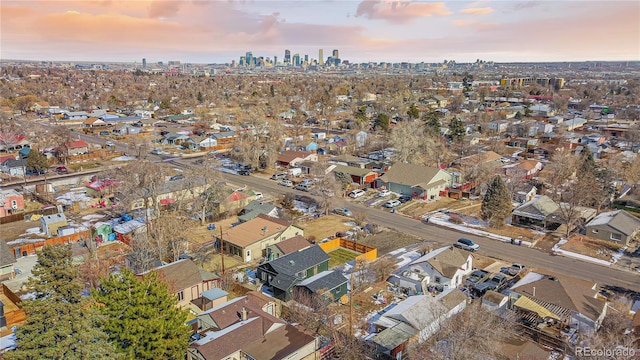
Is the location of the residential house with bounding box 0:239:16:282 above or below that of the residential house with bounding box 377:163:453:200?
below

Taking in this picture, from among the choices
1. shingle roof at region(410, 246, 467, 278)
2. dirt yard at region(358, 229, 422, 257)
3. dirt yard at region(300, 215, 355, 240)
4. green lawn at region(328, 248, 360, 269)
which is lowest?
green lawn at region(328, 248, 360, 269)

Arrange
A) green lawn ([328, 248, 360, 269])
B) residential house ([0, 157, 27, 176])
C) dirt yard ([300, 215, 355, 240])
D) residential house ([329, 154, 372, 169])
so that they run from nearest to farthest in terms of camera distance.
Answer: green lawn ([328, 248, 360, 269]) → dirt yard ([300, 215, 355, 240]) → residential house ([0, 157, 27, 176]) → residential house ([329, 154, 372, 169])

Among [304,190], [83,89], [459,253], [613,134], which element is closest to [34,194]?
[304,190]

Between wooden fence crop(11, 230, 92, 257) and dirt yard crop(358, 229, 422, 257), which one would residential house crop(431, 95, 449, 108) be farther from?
wooden fence crop(11, 230, 92, 257)

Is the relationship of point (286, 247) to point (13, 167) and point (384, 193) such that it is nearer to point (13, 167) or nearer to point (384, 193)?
point (384, 193)

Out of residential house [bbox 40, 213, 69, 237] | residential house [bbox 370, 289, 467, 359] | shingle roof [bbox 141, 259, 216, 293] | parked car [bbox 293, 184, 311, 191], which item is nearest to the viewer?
residential house [bbox 370, 289, 467, 359]

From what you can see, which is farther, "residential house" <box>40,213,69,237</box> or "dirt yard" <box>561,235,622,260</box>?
"residential house" <box>40,213,69,237</box>

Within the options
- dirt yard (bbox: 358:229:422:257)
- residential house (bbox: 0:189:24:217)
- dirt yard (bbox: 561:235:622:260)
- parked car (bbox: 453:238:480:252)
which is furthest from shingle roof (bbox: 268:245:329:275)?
residential house (bbox: 0:189:24:217)

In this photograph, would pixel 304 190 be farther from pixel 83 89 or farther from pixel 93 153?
pixel 83 89
